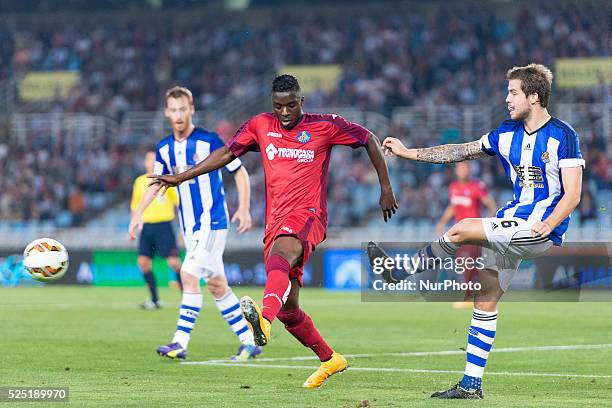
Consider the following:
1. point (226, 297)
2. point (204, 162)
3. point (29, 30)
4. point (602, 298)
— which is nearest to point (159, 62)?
point (29, 30)

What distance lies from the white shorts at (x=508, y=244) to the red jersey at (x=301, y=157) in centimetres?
125

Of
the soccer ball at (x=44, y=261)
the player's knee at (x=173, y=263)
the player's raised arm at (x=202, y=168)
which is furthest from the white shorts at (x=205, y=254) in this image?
the player's knee at (x=173, y=263)

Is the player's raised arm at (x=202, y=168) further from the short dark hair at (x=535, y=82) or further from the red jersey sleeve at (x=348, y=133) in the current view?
the short dark hair at (x=535, y=82)

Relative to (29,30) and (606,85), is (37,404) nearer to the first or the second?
(606,85)

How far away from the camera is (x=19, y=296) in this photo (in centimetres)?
2233

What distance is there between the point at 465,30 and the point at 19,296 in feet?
48.1

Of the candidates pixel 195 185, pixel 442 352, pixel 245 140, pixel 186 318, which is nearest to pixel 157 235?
pixel 195 185

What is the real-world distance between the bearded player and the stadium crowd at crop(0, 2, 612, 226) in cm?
1723

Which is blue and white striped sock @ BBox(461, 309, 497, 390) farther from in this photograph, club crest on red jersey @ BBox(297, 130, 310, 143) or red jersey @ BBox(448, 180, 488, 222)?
red jersey @ BBox(448, 180, 488, 222)

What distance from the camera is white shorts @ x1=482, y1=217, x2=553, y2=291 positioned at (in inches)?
313

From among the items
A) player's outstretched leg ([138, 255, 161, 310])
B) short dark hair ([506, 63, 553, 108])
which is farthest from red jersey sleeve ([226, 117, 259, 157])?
player's outstretched leg ([138, 255, 161, 310])

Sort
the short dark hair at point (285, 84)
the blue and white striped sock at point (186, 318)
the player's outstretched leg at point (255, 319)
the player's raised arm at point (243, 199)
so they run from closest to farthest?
the player's outstretched leg at point (255, 319), the short dark hair at point (285, 84), the blue and white striped sock at point (186, 318), the player's raised arm at point (243, 199)

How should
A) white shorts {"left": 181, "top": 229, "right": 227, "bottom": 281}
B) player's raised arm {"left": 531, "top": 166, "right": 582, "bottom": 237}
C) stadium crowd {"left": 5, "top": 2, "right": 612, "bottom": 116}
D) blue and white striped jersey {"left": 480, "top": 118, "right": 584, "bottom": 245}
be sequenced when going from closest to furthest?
player's raised arm {"left": 531, "top": 166, "right": 582, "bottom": 237} < blue and white striped jersey {"left": 480, "top": 118, "right": 584, "bottom": 245} < white shorts {"left": 181, "top": 229, "right": 227, "bottom": 281} < stadium crowd {"left": 5, "top": 2, "right": 612, "bottom": 116}

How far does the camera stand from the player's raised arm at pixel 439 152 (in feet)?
27.5
